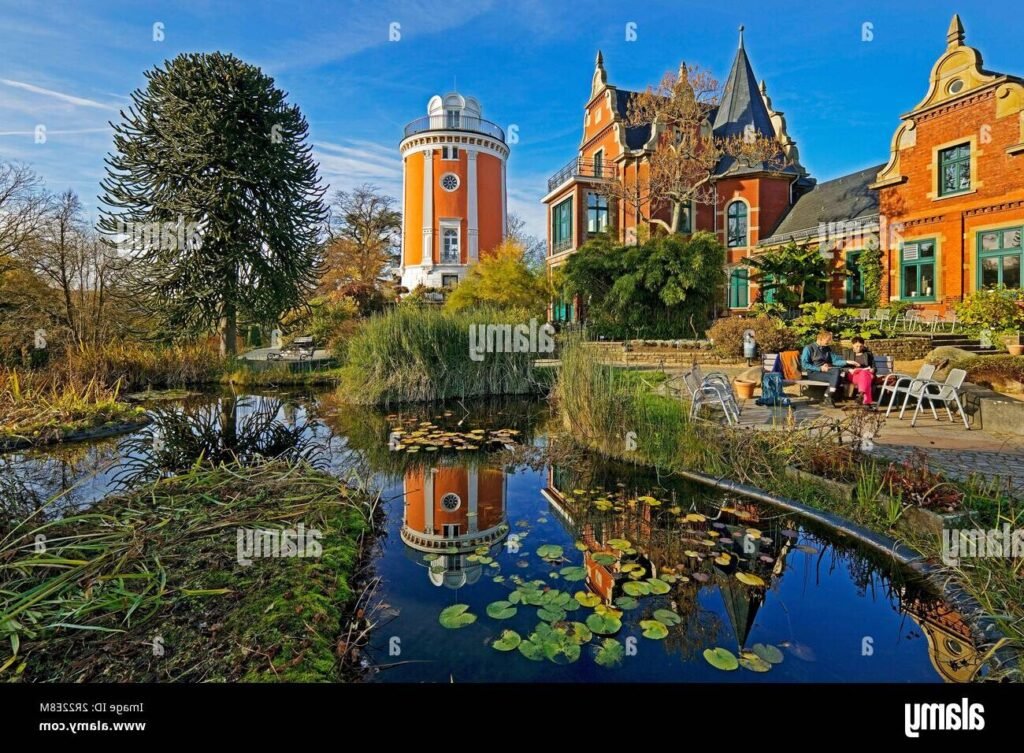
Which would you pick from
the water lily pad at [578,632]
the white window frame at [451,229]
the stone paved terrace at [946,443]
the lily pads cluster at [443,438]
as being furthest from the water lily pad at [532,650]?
the white window frame at [451,229]

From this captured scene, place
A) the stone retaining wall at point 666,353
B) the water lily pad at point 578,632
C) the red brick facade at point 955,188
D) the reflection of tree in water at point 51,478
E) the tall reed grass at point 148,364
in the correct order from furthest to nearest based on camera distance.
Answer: the red brick facade at point 955,188
the stone retaining wall at point 666,353
the tall reed grass at point 148,364
the reflection of tree in water at point 51,478
the water lily pad at point 578,632

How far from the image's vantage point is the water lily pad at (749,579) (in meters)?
3.04

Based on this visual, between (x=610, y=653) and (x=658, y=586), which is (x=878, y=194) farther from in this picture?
(x=610, y=653)

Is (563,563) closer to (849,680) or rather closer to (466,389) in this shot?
(849,680)

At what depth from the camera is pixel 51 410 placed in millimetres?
7090

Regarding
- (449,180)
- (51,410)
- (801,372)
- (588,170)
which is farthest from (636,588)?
(449,180)

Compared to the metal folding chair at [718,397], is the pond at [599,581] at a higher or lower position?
lower

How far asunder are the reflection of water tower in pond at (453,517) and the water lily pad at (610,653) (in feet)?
3.13

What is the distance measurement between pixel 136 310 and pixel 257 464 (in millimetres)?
9183

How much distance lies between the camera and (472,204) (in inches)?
1098

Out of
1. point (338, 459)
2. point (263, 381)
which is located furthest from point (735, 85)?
point (338, 459)

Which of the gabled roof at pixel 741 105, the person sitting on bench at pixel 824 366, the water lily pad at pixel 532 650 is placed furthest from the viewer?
the gabled roof at pixel 741 105

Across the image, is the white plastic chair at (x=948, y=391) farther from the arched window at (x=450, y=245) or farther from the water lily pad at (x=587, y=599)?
the arched window at (x=450, y=245)

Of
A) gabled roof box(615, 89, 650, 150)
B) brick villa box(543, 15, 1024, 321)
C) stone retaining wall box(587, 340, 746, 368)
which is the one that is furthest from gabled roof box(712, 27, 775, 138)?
stone retaining wall box(587, 340, 746, 368)
